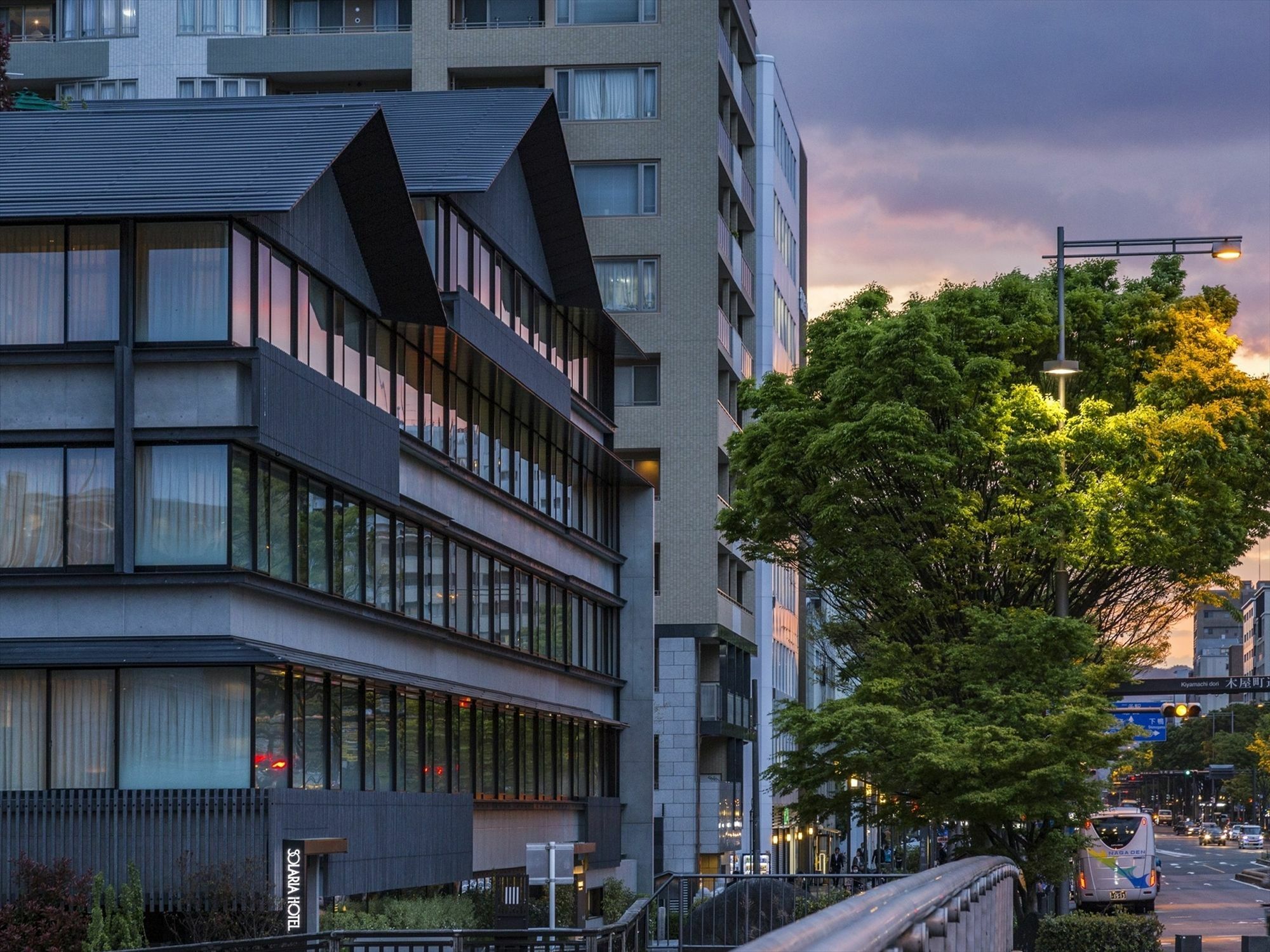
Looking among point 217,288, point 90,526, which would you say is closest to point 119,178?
point 217,288

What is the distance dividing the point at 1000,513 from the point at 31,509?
17.5 m

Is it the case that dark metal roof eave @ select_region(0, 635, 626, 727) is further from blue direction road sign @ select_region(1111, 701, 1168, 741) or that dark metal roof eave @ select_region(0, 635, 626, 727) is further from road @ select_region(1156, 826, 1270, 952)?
blue direction road sign @ select_region(1111, 701, 1168, 741)

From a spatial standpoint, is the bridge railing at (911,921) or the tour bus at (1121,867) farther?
the tour bus at (1121,867)

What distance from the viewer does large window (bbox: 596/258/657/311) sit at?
226 ft

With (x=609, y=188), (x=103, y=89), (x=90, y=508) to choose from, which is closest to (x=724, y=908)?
(x=90, y=508)

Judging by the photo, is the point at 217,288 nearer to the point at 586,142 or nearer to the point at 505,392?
the point at 505,392

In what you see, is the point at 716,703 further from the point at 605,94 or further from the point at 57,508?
the point at 57,508

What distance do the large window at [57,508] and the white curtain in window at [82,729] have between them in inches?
70.4

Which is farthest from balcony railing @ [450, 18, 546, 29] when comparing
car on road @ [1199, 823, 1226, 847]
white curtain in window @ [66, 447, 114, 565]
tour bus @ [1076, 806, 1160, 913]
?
car on road @ [1199, 823, 1226, 847]

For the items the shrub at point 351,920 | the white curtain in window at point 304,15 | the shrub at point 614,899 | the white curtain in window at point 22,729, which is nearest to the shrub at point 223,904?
the shrub at point 351,920

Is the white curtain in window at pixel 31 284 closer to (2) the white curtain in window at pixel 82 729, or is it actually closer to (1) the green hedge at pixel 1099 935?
(2) the white curtain in window at pixel 82 729

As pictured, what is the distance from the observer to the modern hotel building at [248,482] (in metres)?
30.9

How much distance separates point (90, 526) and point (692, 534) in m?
38.4

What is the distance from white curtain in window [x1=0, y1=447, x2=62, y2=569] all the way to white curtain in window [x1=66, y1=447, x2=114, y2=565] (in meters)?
0.15
